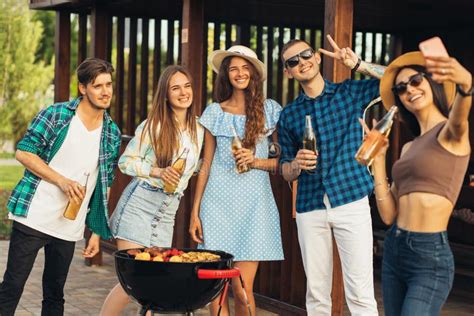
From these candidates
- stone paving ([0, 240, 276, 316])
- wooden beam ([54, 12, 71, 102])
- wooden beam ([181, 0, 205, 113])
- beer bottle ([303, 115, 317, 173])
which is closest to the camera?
beer bottle ([303, 115, 317, 173])

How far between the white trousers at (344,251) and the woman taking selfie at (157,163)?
32.3 inches

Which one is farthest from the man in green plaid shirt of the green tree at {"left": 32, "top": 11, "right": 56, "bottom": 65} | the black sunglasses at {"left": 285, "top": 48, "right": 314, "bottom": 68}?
the green tree at {"left": 32, "top": 11, "right": 56, "bottom": 65}

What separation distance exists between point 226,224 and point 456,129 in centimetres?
247

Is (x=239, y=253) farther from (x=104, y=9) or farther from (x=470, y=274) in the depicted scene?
(x=104, y=9)

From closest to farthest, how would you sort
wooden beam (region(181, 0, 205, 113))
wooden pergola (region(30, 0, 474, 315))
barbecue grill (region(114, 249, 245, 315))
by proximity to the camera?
barbecue grill (region(114, 249, 245, 315)) → wooden pergola (region(30, 0, 474, 315)) → wooden beam (region(181, 0, 205, 113))

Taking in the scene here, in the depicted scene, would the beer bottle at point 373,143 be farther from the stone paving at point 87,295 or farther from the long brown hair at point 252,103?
the stone paving at point 87,295

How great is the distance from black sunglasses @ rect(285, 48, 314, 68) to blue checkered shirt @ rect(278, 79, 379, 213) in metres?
0.23

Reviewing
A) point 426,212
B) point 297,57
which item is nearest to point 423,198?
point 426,212

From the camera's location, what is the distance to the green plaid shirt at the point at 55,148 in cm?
588

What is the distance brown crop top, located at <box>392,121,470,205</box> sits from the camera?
4.18m

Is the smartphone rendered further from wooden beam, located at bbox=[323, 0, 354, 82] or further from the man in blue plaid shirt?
wooden beam, located at bbox=[323, 0, 354, 82]

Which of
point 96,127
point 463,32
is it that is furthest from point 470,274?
point 96,127

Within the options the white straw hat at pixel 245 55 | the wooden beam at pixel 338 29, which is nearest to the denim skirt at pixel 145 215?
the white straw hat at pixel 245 55

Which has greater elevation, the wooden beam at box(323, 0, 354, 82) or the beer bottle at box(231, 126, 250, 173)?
the wooden beam at box(323, 0, 354, 82)
